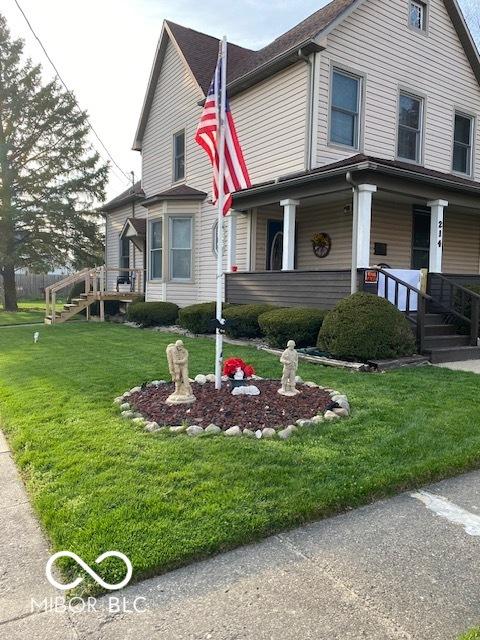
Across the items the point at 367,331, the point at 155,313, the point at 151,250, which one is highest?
the point at 151,250

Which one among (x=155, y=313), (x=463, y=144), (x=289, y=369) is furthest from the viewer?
(x=463, y=144)

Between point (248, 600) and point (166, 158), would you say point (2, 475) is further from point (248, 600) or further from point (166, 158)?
point (166, 158)

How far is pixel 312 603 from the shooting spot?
214 centimetres

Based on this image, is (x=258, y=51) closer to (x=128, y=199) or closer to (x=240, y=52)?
(x=240, y=52)

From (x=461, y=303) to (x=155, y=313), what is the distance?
789cm

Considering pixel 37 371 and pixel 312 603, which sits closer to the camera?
pixel 312 603

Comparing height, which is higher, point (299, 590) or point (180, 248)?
point (180, 248)

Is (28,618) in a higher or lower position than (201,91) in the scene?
lower

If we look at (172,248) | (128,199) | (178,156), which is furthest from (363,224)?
(128,199)

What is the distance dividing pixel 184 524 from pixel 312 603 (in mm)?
840

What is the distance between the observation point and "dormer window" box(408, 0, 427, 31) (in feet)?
42.3

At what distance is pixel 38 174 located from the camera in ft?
73.6

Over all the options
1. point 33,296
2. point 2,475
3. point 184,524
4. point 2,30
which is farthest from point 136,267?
point 33,296

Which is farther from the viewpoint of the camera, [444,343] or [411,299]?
[411,299]
